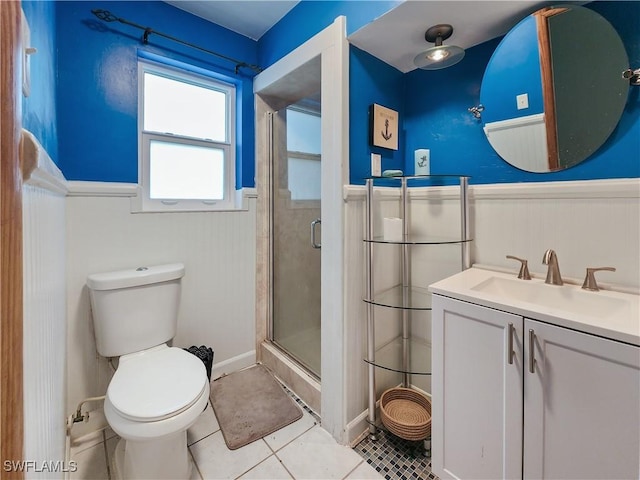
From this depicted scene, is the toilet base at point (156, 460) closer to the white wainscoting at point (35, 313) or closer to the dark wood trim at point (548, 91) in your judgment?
the white wainscoting at point (35, 313)

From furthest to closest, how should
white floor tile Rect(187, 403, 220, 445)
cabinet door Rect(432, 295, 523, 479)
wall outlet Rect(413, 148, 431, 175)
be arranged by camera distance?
wall outlet Rect(413, 148, 431, 175), white floor tile Rect(187, 403, 220, 445), cabinet door Rect(432, 295, 523, 479)

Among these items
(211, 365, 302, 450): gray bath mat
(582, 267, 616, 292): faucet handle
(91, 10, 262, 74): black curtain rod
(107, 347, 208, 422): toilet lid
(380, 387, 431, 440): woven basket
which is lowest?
(211, 365, 302, 450): gray bath mat

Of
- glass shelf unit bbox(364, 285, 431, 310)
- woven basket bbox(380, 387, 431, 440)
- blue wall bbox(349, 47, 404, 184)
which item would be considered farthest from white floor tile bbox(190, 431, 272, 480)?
blue wall bbox(349, 47, 404, 184)

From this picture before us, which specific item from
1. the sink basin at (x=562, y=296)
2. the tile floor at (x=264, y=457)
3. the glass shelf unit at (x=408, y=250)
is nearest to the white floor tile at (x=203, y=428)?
the tile floor at (x=264, y=457)

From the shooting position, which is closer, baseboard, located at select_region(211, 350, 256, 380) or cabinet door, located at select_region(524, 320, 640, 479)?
cabinet door, located at select_region(524, 320, 640, 479)

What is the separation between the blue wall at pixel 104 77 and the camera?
4.69ft

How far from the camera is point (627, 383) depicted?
0.75 metres

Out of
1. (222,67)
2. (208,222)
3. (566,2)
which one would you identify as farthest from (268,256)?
(566,2)

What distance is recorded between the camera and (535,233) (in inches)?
50.9

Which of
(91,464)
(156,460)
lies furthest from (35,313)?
(91,464)

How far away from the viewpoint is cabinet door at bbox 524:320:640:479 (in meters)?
0.76

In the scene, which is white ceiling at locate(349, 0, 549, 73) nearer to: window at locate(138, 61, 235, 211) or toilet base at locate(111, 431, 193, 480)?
window at locate(138, 61, 235, 211)

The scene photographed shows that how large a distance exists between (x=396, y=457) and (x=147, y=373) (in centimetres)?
125

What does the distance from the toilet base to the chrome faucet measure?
5.38 ft
